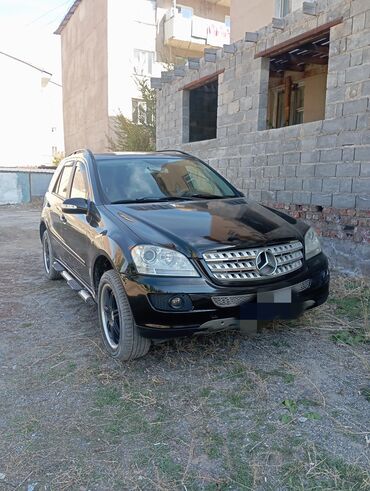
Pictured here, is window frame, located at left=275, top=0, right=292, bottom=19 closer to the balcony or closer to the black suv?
the black suv

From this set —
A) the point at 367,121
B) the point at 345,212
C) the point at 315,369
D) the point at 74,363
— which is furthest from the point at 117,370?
the point at 367,121

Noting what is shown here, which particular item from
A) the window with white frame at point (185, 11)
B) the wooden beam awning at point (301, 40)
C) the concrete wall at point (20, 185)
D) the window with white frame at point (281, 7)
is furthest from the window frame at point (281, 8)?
the concrete wall at point (20, 185)

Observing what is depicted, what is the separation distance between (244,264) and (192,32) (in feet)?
69.8

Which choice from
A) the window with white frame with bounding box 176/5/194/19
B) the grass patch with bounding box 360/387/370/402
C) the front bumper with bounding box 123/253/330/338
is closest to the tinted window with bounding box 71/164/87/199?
the front bumper with bounding box 123/253/330/338

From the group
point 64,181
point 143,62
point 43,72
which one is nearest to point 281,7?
point 64,181

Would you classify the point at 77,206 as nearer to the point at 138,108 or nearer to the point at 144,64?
the point at 138,108

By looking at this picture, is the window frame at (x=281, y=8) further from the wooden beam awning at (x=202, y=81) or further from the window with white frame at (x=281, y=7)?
the wooden beam awning at (x=202, y=81)

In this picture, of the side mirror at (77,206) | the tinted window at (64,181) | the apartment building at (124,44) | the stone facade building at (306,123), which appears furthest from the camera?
the apartment building at (124,44)

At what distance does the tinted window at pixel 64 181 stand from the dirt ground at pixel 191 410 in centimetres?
165

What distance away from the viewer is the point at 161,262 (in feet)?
9.01

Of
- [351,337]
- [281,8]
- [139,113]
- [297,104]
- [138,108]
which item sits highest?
[281,8]

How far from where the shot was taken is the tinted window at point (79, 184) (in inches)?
155

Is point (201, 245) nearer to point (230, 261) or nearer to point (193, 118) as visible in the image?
point (230, 261)

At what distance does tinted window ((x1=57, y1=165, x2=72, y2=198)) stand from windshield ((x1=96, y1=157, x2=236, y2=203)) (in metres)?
0.87
